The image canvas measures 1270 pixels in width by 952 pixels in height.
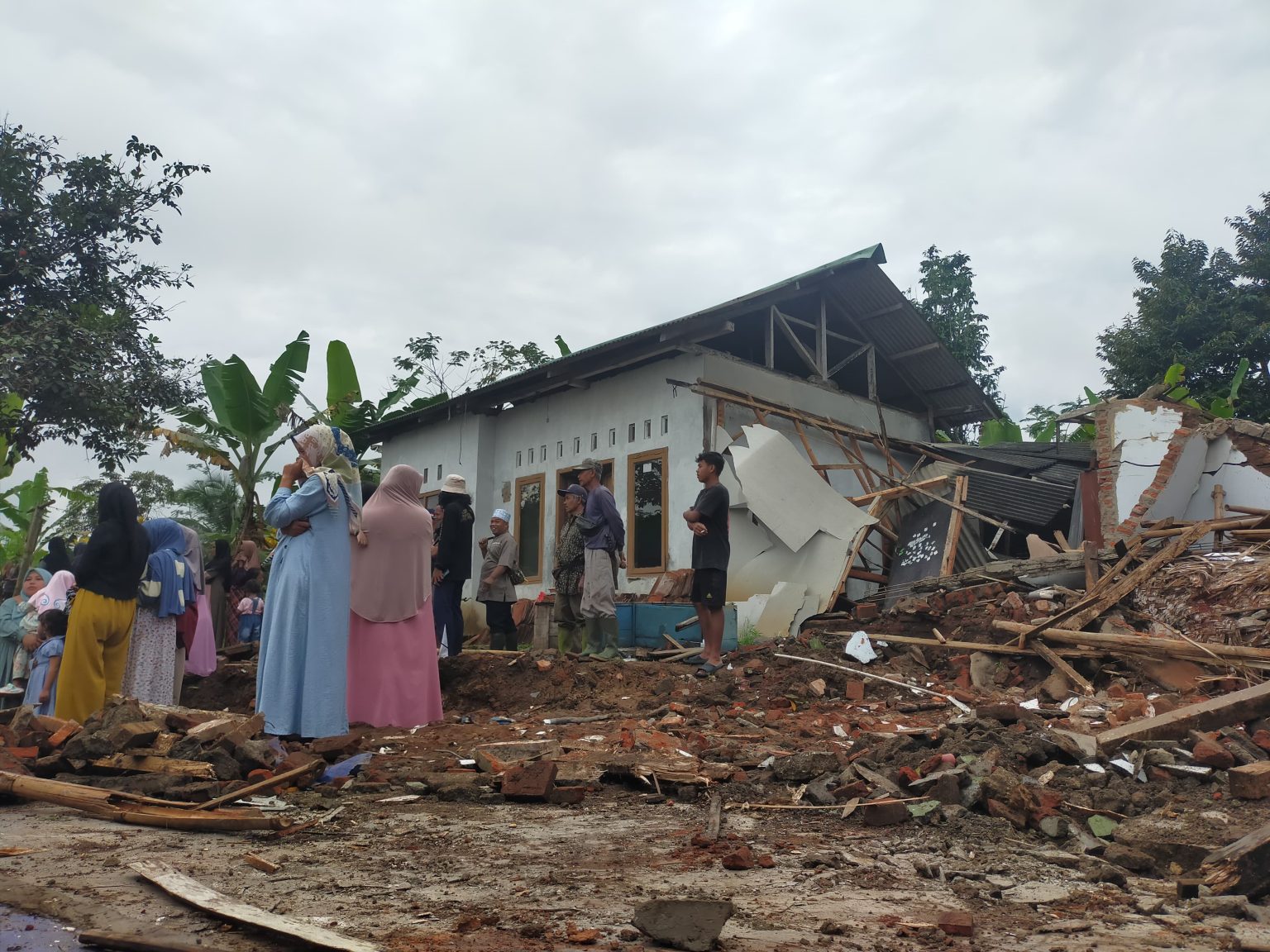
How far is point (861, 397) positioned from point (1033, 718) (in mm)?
10053

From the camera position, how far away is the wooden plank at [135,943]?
6.42 feet

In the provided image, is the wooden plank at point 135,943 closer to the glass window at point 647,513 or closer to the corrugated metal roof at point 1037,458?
the glass window at point 647,513

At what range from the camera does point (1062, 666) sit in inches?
284

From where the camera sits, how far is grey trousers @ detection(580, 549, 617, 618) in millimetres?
8844

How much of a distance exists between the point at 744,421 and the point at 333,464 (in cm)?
747

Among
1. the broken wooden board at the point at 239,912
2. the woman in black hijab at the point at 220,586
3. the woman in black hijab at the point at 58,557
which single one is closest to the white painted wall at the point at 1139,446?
the woman in black hijab at the point at 220,586

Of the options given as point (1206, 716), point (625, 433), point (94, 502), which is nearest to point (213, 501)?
point (94, 502)

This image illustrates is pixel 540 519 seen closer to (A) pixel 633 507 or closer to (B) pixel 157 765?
(A) pixel 633 507

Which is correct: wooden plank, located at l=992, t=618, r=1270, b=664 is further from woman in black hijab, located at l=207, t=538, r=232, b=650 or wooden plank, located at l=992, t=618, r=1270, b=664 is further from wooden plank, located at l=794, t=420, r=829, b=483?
woman in black hijab, located at l=207, t=538, r=232, b=650

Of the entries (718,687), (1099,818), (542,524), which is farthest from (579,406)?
(1099,818)

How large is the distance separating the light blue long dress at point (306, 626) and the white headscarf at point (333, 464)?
78 mm

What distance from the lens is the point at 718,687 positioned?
283 inches

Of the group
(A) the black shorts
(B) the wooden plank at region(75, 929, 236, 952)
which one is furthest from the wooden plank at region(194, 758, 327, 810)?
(A) the black shorts

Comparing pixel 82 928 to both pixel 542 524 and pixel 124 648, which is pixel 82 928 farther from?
pixel 542 524
